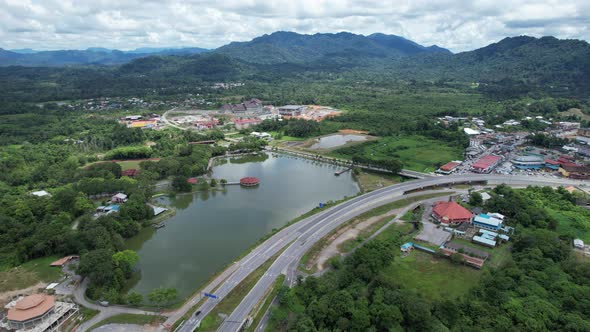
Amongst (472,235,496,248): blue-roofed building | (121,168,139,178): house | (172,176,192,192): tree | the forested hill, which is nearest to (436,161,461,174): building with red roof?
(472,235,496,248): blue-roofed building

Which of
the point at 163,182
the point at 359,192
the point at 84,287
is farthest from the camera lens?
the point at 163,182

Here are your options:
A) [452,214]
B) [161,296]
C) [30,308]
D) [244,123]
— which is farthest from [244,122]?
[30,308]

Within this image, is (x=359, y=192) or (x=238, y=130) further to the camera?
(x=238, y=130)

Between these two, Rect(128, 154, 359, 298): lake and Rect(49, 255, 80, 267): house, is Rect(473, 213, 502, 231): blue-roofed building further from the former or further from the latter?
Rect(49, 255, 80, 267): house

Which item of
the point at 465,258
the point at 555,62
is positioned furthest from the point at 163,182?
the point at 555,62

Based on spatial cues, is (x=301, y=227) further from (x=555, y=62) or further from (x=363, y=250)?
(x=555, y=62)

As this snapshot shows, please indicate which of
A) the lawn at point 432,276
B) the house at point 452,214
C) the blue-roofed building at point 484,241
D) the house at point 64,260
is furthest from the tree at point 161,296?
the house at point 452,214

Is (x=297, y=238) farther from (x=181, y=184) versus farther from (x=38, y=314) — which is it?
(x=181, y=184)

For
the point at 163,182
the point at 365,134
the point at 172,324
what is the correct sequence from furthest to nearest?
the point at 365,134
the point at 163,182
the point at 172,324
